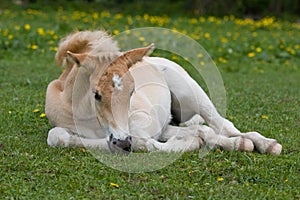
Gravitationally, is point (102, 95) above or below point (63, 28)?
above

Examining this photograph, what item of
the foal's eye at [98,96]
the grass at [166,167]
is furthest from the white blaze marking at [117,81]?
the grass at [166,167]

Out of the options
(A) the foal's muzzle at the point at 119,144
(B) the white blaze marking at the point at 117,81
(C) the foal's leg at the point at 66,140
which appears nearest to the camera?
(A) the foal's muzzle at the point at 119,144

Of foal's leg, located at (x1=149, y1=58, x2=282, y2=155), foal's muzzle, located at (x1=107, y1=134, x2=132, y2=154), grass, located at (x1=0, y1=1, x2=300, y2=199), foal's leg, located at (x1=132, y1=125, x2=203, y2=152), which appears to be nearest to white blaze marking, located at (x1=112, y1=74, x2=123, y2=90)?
foal's muzzle, located at (x1=107, y1=134, x2=132, y2=154)

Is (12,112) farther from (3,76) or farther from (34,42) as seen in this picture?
(34,42)

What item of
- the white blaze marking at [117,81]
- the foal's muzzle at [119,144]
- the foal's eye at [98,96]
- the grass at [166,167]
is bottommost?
the grass at [166,167]

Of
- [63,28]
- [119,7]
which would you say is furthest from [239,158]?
[119,7]

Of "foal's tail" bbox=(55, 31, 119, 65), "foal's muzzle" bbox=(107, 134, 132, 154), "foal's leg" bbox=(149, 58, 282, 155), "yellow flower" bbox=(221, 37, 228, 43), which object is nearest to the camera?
"foal's muzzle" bbox=(107, 134, 132, 154)

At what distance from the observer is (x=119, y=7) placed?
25922 mm

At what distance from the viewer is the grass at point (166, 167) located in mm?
4172

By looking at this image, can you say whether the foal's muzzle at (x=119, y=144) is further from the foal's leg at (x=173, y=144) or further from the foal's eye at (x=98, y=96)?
the foal's leg at (x=173, y=144)

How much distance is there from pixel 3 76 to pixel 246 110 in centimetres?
404

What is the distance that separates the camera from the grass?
4.17 meters

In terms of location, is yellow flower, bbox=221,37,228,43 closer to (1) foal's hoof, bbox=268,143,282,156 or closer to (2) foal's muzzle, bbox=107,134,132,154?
(1) foal's hoof, bbox=268,143,282,156

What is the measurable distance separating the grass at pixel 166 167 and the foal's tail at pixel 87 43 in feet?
2.62
